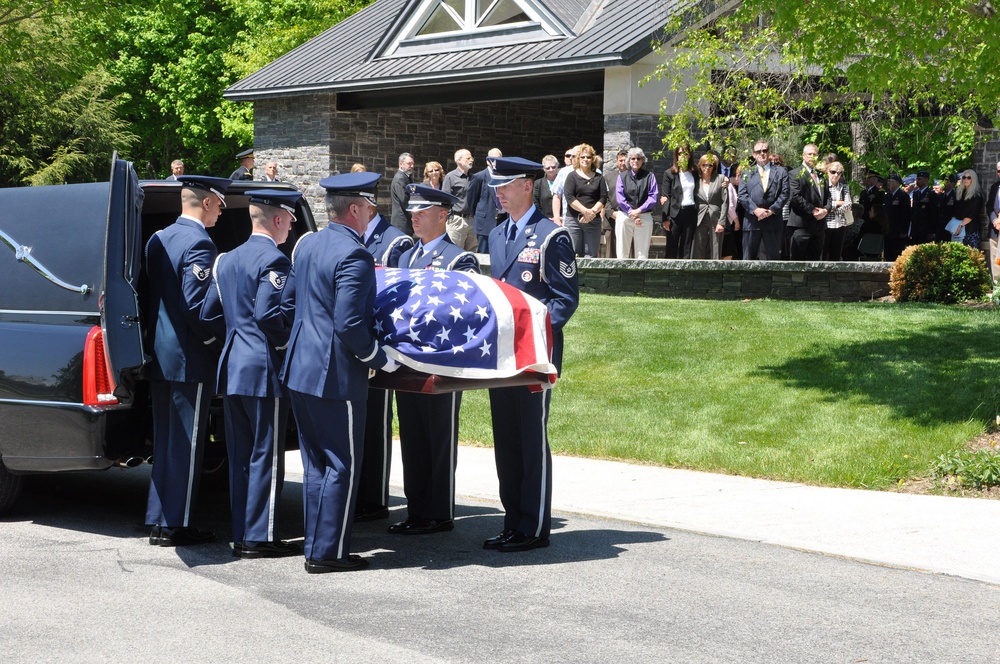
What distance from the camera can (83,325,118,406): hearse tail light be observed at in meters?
7.37

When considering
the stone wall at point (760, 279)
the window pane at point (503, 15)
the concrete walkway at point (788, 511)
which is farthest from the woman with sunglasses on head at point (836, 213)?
the concrete walkway at point (788, 511)

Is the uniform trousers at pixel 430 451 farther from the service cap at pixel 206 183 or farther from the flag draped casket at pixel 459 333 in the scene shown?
the service cap at pixel 206 183

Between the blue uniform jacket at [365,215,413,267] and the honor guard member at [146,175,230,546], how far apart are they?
3.87 feet

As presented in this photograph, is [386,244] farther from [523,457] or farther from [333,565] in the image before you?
[333,565]

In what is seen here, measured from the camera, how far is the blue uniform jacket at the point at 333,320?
263 inches

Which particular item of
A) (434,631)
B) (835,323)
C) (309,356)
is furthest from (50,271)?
(835,323)

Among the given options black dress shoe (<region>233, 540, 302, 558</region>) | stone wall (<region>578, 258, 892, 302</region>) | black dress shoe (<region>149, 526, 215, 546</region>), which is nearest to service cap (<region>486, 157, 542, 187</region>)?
black dress shoe (<region>233, 540, 302, 558</region>)

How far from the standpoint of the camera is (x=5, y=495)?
8125 millimetres

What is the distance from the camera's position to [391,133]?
30.9m

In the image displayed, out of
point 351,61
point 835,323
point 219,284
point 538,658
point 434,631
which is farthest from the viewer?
point 351,61

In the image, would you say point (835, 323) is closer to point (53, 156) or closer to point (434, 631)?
point (434, 631)

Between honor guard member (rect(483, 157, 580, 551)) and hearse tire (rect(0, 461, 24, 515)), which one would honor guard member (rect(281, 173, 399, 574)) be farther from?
hearse tire (rect(0, 461, 24, 515))

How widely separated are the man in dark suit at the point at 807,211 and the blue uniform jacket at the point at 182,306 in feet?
39.1

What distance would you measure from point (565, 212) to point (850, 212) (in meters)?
4.24
